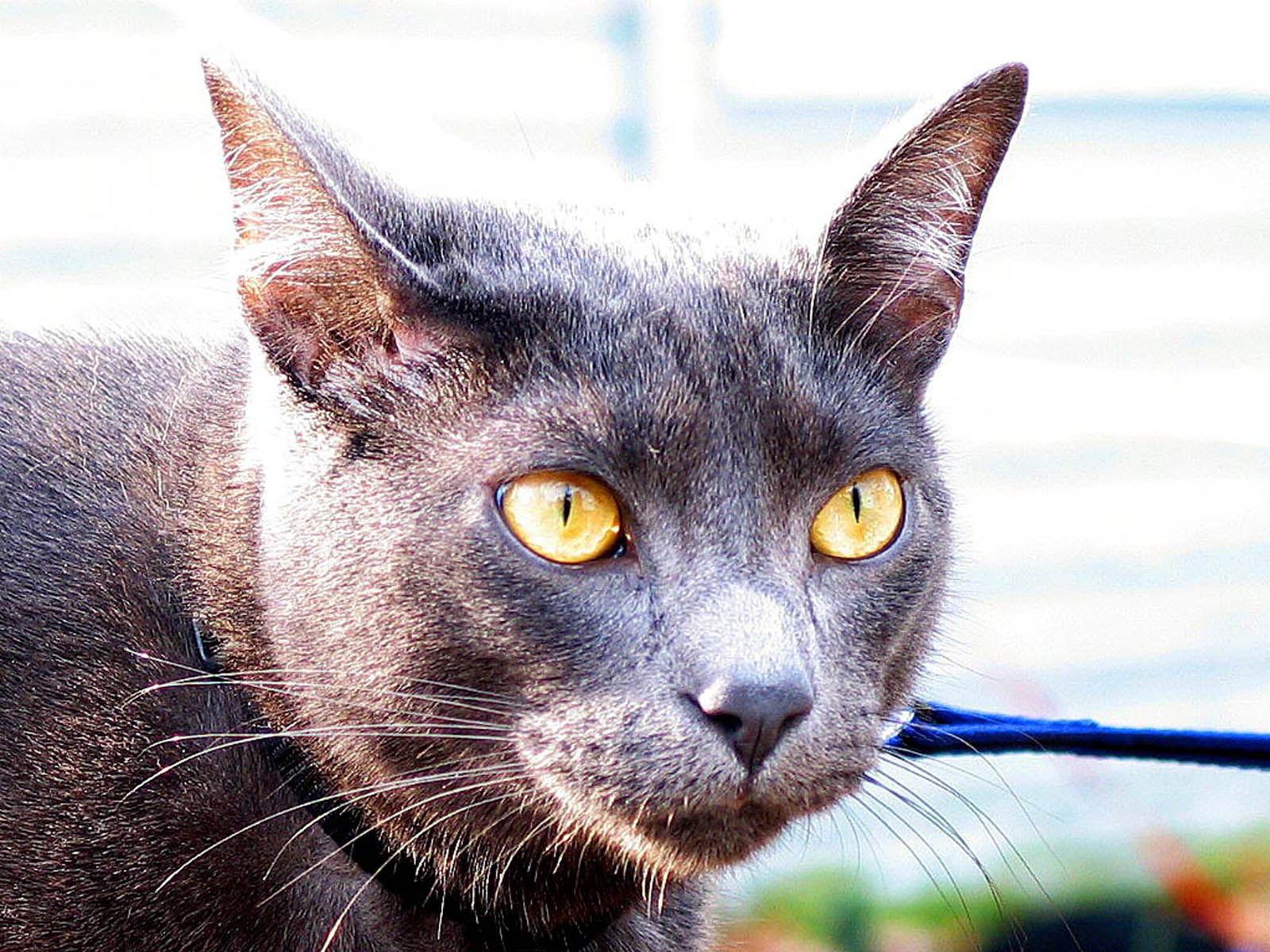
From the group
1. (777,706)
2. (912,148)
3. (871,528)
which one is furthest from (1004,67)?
(777,706)

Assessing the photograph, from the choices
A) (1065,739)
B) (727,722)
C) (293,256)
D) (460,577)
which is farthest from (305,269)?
(1065,739)

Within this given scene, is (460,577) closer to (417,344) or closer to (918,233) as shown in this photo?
(417,344)

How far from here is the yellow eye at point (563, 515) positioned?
136 centimetres

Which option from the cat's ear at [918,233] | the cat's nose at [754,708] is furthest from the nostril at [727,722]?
the cat's ear at [918,233]

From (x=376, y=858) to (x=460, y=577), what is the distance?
329 millimetres

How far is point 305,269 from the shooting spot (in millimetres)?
1398

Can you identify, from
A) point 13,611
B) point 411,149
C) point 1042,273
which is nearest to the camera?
point 13,611

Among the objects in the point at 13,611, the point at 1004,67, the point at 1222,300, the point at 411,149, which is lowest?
the point at 1222,300

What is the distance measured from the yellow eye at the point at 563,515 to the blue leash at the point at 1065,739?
417 millimetres

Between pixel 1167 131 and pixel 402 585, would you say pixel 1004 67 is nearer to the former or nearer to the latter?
pixel 402 585

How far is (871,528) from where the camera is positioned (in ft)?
4.98

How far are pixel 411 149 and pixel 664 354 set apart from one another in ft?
2.67

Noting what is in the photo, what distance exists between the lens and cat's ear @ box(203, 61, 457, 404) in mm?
1312

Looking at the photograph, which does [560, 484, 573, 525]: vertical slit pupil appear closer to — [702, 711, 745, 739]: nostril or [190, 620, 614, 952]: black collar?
[702, 711, 745, 739]: nostril
